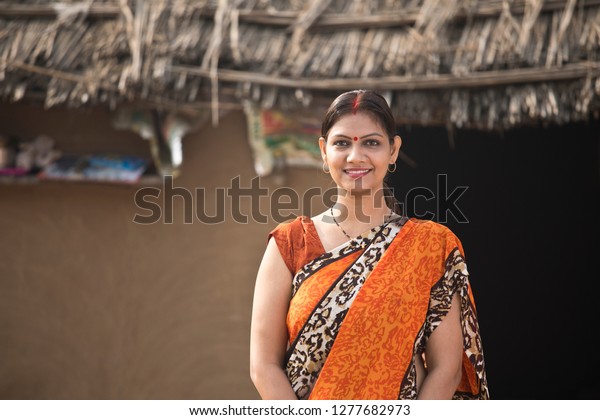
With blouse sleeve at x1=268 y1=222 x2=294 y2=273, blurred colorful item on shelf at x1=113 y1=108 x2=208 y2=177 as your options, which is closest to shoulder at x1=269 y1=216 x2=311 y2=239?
blouse sleeve at x1=268 y1=222 x2=294 y2=273

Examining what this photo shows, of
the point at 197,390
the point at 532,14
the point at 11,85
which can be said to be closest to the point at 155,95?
the point at 11,85

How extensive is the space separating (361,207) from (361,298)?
0.26m

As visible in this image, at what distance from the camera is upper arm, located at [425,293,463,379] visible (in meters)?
1.95

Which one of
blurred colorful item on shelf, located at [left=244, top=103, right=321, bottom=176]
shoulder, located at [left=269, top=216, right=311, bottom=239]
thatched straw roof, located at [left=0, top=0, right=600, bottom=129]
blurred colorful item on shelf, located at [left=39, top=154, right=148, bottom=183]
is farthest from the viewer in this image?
blurred colorful item on shelf, located at [left=39, top=154, right=148, bottom=183]

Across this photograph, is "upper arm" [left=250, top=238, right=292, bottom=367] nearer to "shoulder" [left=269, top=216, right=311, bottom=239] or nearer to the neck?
"shoulder" [left=269, top=216, right=311, bottom=239]

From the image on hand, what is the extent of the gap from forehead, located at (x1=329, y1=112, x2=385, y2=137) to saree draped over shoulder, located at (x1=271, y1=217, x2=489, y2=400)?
278 millimetres

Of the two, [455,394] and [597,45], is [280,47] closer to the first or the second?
[597,45]

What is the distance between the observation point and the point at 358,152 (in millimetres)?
1939

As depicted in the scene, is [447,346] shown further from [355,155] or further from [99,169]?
[99,169]

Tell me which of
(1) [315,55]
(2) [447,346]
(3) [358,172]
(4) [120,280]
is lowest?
(4) [120,280]

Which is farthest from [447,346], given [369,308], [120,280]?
[120,280]

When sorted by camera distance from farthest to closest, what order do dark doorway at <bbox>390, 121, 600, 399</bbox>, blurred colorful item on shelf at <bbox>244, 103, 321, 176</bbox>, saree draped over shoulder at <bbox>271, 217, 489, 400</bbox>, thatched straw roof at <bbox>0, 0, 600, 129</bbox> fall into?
dark doorway at <bbox>390, 121, 600, 399</bbox> → blurred colorful item on shelf at <bbox>244, 103, 321, 176</bbox> → thatched straw roof at <bbox>0, 0, 600, 129</bbox> → saree draped over shoulder at <bbox>271, 217, 489, 400</bbox>

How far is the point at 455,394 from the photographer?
2.07 metres
